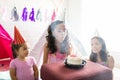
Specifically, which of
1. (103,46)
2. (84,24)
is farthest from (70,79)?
(84,24)

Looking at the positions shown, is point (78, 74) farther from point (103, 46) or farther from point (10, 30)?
point (10, 30)

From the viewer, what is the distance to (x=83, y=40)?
708 mm

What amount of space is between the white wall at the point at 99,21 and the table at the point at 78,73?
152 mm

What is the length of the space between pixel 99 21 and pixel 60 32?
14 cm

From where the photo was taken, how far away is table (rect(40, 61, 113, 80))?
0.49 m

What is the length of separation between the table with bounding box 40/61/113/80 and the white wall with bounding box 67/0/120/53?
0.15 meters

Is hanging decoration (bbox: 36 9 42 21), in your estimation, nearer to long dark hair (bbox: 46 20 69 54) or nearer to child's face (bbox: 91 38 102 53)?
long dark hair (bbox: 46 20 69 54)

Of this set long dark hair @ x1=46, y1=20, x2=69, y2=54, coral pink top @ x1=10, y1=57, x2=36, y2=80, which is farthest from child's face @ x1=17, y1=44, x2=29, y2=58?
long dark hair @ x1=46, y1=20, x2=69, y2=54

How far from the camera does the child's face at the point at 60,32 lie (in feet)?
2.22

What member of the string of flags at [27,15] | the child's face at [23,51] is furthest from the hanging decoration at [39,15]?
the child's face at [23,51]

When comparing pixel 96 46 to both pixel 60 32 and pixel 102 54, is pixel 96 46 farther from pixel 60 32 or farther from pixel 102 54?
pixel 60 32

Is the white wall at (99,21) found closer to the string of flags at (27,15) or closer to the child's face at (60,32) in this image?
the child's face at (60,32)

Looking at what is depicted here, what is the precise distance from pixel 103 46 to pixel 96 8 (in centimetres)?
16

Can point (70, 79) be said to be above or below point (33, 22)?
below
